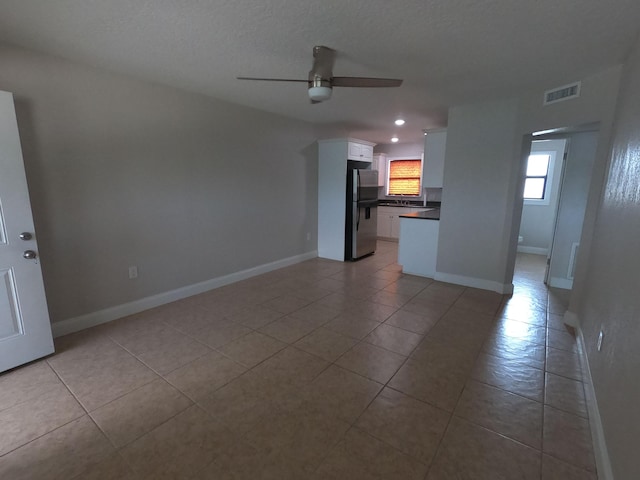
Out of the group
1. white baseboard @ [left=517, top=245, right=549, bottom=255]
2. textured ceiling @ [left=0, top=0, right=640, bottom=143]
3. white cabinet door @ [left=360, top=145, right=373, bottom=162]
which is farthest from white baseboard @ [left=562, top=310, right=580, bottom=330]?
white cabinet door @ [left=360, top=145, right=373, bottom=162]

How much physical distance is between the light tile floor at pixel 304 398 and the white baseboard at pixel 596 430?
0.14 ft

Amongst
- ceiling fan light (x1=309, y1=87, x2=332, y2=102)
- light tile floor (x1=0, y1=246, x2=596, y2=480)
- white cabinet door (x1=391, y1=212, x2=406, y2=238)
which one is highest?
ceiling fan light (x1=309, y1=87, x2=332, y2=102)

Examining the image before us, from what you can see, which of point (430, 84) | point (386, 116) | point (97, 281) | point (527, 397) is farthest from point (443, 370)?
point (386, 116)

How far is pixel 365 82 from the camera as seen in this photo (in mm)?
2193

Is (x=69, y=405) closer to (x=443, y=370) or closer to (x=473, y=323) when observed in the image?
(x=443, y=370)

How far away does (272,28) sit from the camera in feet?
6.64

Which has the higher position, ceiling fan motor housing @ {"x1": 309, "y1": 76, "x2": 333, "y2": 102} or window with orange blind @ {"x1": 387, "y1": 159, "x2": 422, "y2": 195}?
ceiling fan motor housing @ {"x1": 309, "y1": 76, "x2": 333, "y2": 102}

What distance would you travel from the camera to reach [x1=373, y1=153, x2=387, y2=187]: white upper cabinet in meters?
7.20

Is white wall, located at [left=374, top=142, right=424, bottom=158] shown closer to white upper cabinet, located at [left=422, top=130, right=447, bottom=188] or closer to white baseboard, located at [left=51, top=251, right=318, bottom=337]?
white upper cabinet, located at [left=422, top=130, right=447, bottom=188]

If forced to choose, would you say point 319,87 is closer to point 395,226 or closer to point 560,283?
point 560,283

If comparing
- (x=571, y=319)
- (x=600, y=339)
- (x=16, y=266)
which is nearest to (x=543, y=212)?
(x=571, y=319)

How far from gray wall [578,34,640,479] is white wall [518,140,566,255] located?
386 cm

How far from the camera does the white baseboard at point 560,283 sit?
4.11 metres

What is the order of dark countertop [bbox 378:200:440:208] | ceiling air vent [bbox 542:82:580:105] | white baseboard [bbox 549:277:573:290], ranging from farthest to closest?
dark countertop [bbox 378:200:440:208], white baseboard [bbox 549:277:573:290], ceiling air vent [bbox 542:82:580:105]
